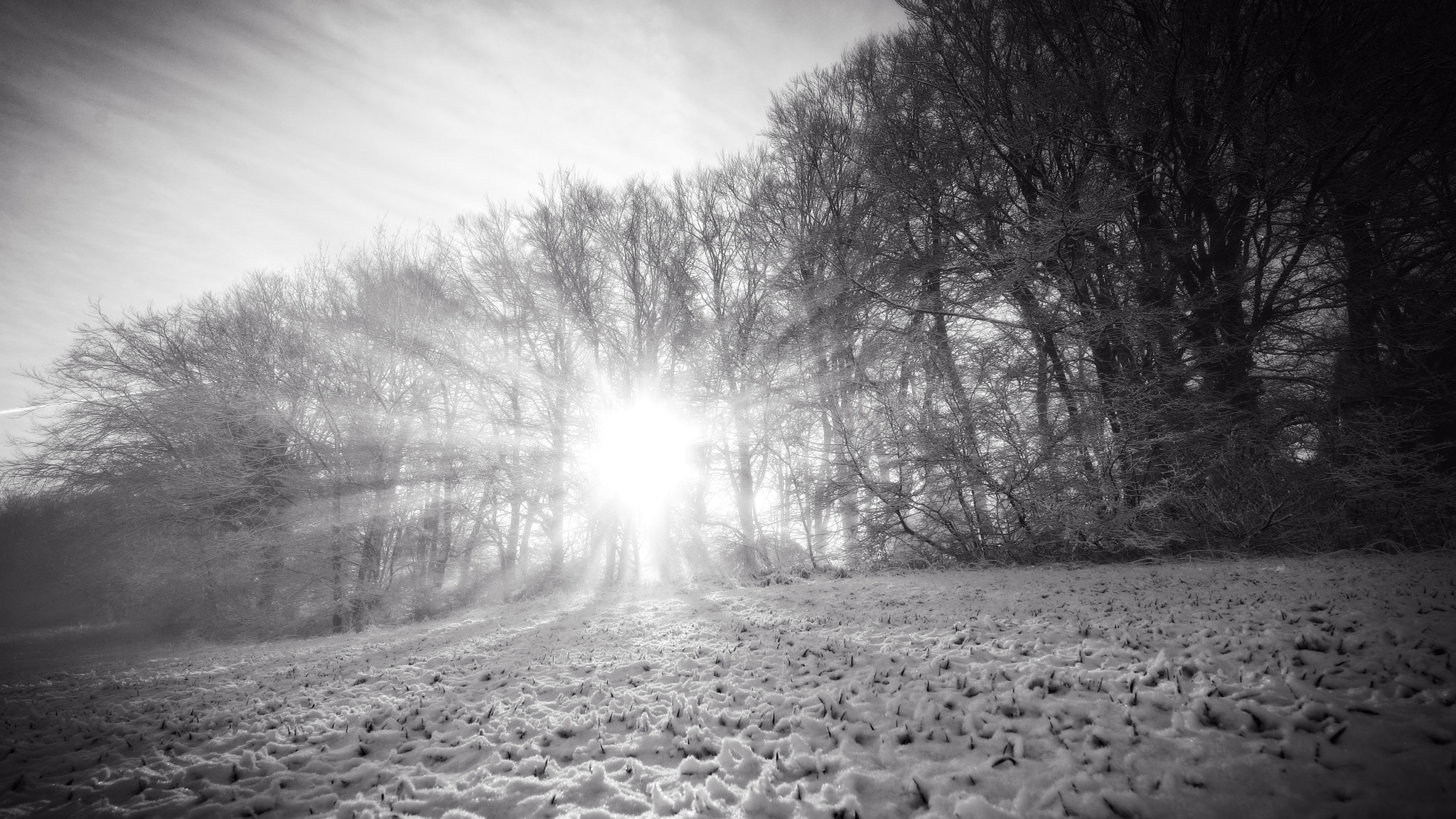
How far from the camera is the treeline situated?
298 inches

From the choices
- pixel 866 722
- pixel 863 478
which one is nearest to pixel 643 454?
pixel 863 478

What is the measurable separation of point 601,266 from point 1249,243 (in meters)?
14.6

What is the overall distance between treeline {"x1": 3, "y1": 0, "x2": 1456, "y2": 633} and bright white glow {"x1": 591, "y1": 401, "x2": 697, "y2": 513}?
1.73 ft

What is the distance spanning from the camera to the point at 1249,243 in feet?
28.0

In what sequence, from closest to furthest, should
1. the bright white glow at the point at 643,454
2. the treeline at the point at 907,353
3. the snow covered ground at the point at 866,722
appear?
the snow covered ground at the point at 866,722, the treeline at the point at 907,353, the bright white glow at the point at 643,454

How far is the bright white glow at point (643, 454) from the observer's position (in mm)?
14203

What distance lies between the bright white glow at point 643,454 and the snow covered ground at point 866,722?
859 cm

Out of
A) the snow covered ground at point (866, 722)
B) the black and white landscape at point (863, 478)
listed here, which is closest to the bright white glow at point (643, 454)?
the black and white landscape at point (863, 478)

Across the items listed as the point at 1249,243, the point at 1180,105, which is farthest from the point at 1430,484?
the point at 1180,105

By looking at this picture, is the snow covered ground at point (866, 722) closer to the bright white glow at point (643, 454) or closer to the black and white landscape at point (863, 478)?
the black and white landscape at point (863, 478)

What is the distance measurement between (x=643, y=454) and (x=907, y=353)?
8.00m

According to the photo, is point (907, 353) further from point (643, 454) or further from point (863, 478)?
point (643, 454)

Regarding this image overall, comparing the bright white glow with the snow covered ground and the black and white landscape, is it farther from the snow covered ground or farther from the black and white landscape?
the snow covered ground

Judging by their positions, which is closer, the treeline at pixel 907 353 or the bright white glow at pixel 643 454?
the treeline at pixel 907 353
